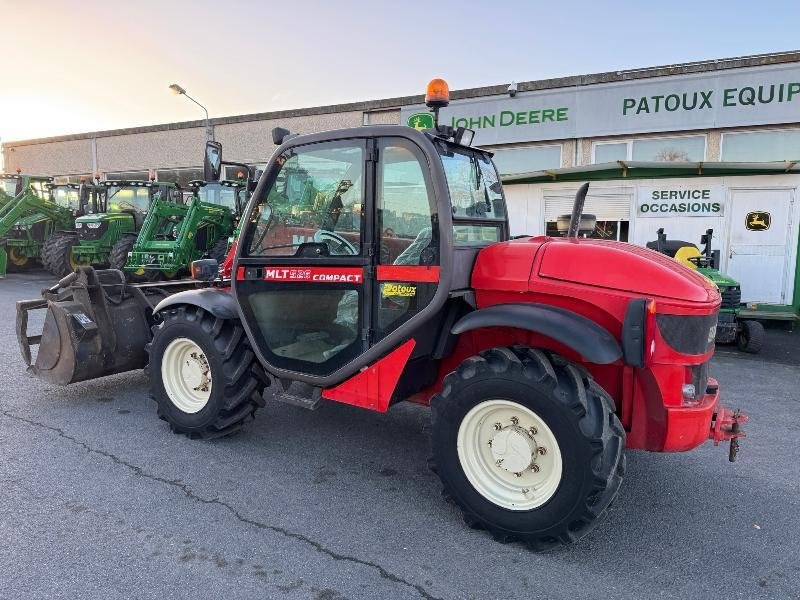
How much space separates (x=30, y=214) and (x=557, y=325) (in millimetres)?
18366

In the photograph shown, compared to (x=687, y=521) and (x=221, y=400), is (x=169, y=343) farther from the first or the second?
(x=687, y=521)

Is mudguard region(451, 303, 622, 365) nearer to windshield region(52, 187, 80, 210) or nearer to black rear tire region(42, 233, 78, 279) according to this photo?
black rear tire region(42, 233, 78, 279)

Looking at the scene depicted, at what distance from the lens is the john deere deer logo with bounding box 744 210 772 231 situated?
9.66 metres

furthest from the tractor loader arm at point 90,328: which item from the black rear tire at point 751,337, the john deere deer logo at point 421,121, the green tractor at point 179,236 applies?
the green tractor at point 179,236

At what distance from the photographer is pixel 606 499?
2723 millimetres

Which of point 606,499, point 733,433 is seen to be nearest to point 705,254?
point 733,433

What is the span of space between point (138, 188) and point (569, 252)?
1547cm

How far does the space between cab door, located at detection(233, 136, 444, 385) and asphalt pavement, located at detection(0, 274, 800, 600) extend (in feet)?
2.51

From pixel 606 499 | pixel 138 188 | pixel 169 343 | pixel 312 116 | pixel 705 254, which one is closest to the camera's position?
pixel 606 499

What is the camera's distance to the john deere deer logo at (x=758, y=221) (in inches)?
380

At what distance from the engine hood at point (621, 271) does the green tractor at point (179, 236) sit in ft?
35.1

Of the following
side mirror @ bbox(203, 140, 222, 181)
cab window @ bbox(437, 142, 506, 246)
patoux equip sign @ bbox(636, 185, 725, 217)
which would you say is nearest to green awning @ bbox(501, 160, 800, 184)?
patoux equip sign @ bbox(636, 185, 725, 217)

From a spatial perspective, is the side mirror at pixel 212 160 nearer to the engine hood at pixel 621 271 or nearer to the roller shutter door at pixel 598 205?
the engine hood at pixel 621 271

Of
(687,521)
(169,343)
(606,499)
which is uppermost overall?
(169,343)
